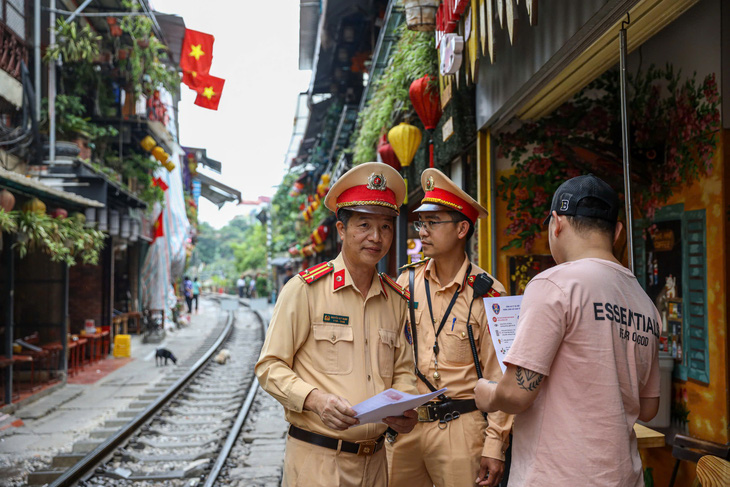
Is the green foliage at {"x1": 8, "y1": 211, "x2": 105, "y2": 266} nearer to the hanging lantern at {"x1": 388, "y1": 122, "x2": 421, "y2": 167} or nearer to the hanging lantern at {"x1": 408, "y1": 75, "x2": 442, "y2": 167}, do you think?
the hanging lantern at {"x1": 388, "y1": 122, "x2": 421, "y2": 167}

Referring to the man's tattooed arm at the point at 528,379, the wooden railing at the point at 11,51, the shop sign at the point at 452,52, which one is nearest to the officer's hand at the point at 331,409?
the man's tattooed arm at the point at 528,379

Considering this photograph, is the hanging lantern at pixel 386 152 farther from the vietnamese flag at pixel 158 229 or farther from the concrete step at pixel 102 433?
the vietnamese flag at pixel 158 229

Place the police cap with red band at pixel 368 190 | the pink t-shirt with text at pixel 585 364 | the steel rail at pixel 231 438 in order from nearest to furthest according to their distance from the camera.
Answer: the pink t-shirt with text at pixel 585 364 < the police cap with red band at pixel 368 190 < the steel rail at pixel 231 438

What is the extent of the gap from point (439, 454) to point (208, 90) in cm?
1271

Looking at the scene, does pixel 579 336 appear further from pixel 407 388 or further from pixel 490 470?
pixel 490 470

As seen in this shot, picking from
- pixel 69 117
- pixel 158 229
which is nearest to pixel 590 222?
pixel 69 117

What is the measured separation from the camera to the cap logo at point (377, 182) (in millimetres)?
2887

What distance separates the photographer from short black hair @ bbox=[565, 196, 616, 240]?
7.05 feet

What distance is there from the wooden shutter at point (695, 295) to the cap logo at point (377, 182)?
7.98 ft

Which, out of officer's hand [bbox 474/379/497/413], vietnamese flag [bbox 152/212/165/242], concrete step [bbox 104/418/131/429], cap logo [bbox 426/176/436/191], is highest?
vietnamese flag [bbox 152/212/165/242]

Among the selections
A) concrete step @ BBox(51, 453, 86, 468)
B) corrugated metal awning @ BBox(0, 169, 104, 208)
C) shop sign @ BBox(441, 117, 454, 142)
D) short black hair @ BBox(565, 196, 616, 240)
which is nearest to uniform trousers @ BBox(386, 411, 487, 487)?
short black hair @ BBox(565, 196, 616, 240)

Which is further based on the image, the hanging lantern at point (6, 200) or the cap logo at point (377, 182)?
the hanging lantern at point (6, 200)

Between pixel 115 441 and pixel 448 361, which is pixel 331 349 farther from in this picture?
pixel 115 441

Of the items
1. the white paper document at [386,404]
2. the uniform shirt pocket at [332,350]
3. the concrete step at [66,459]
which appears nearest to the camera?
the white paper document at [386,404]
